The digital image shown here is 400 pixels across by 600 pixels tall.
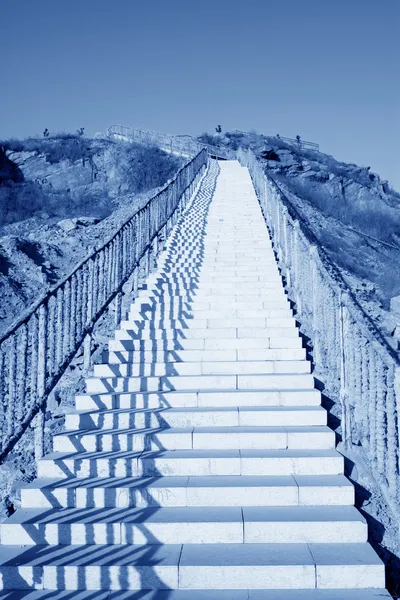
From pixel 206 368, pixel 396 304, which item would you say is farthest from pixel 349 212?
pixel 206 368

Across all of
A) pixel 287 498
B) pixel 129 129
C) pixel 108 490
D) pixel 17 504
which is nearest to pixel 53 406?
pixel 17 504

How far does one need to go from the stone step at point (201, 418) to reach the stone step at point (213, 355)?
1.15 meters

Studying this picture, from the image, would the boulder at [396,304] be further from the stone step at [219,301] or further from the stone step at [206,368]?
the stone step at [206,368]

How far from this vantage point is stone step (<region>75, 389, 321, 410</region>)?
223 inches

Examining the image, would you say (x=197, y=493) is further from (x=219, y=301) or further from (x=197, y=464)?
(x=219, y=301)

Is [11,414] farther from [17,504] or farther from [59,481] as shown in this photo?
[17,504]

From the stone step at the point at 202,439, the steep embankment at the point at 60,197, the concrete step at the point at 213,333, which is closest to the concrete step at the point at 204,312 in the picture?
the concrete step at the point at 213,333

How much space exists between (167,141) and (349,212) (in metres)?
15.9

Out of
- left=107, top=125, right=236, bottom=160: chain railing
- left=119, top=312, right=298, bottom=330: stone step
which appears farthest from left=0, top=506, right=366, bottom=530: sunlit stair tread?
left=107, top=125, right=236, bottom=160: chain railing

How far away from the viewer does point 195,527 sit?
402 cm

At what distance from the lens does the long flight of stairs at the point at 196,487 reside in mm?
3641

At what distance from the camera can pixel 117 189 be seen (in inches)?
1161

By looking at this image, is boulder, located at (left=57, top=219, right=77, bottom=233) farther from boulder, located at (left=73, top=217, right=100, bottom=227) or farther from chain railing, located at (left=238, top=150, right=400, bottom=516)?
chain railing, located at (left=238, top=150, right=400, bottom=516)

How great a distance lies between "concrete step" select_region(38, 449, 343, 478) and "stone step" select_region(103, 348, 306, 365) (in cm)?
188
